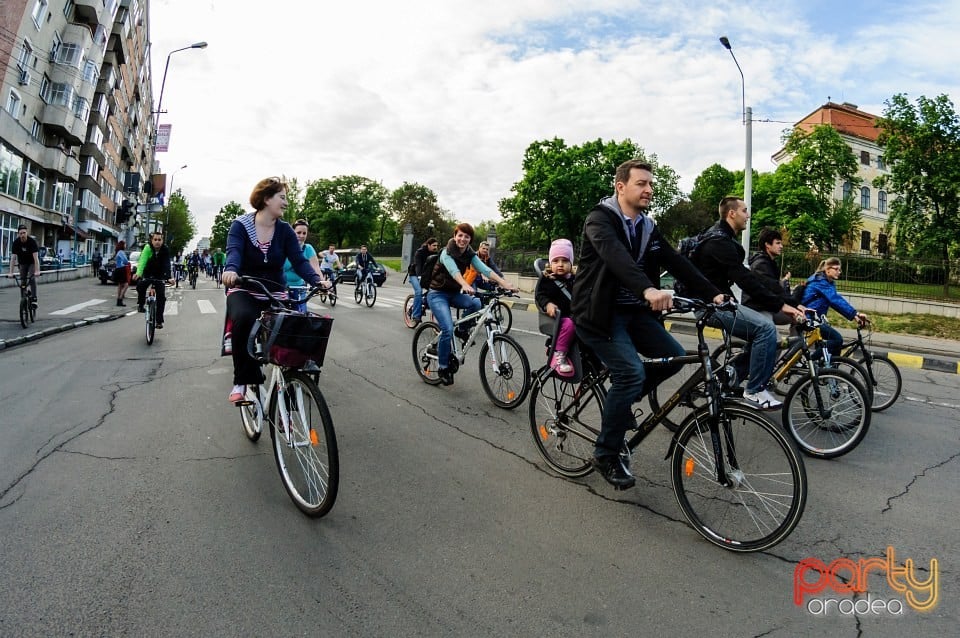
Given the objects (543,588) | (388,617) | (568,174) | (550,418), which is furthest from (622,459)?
(568,174)

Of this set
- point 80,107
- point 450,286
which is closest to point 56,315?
point 450,286

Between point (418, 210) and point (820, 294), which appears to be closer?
point (820, 294)

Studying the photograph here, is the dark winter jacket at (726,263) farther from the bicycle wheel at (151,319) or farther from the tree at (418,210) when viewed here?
the tree at (418,210)

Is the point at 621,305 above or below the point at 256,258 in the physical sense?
below

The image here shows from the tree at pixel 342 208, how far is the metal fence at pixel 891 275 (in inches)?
2836

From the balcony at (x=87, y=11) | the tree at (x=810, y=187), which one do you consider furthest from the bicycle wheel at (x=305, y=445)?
the balcony at (x=87, y=11)

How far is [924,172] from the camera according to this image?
86.9ft

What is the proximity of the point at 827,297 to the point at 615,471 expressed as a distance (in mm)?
4291

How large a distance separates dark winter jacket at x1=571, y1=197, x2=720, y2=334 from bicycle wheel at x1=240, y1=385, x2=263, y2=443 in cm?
238

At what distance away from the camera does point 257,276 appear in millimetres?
4484

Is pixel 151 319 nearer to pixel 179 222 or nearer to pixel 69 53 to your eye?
pixel 69 53

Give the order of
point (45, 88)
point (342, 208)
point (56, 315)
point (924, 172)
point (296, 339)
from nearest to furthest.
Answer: point (296, 339) → point (56, 315) → point (924, 172) → point (45, 88) → point (342, 208)

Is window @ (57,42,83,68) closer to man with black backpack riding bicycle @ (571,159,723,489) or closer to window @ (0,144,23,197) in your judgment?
window @ (0,144,23,197)

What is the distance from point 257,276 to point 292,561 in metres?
2.34
